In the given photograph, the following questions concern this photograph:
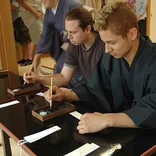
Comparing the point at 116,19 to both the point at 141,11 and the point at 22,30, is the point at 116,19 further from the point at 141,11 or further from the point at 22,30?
the point at 141,11

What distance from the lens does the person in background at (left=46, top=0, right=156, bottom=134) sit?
910mm

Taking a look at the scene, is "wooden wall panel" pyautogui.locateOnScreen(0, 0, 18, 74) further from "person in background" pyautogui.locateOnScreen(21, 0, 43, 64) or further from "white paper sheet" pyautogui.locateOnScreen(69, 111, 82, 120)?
"white paper sheet" pyautogui.locateOnScreen(69, 111, 82, 120)

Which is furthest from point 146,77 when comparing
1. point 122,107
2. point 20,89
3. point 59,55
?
point 59,55

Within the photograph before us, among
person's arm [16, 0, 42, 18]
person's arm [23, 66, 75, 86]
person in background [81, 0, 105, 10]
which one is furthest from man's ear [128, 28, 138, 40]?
person's arm [16, 0, 42, 18]

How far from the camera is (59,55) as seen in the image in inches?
83.7

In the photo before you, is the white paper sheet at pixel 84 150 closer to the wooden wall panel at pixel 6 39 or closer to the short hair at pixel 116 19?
the short hair at pixel 116 19

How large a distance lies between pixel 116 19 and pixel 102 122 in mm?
422

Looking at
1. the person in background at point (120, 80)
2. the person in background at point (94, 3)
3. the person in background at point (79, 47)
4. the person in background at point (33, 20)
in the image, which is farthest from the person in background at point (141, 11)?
the person in background at point (120, 80)

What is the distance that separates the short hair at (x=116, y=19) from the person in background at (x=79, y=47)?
1.64 ft

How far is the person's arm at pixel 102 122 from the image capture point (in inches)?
35.3

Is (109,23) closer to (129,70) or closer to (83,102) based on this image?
(129,70)

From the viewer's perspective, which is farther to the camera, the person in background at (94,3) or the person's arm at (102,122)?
the person in background at (94,3)

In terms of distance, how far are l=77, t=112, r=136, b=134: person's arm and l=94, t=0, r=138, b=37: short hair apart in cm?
34

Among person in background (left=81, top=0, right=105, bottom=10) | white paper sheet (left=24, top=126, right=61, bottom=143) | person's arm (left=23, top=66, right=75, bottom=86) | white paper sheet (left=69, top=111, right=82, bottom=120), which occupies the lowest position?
white paper sheet (left=24, top=126, right=61, bottom=143)
